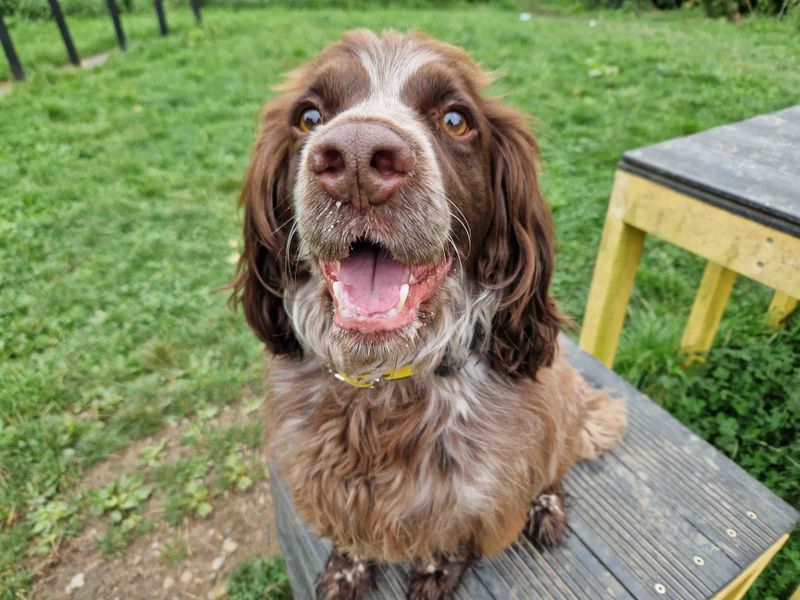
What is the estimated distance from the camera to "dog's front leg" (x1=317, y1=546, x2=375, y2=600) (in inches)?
83.5

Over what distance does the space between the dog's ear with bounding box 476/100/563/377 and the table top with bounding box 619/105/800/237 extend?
2.49 feet

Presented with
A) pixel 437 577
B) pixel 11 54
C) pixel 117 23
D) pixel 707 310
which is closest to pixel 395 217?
pixel 437 577

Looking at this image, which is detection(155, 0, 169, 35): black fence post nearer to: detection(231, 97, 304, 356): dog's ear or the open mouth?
detection(231, 97, 304, 356): dog's ear

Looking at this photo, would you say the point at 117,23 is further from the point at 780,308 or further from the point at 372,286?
the point at 780,308

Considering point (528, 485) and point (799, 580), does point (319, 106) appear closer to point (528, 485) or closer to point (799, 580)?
point (528, 485)

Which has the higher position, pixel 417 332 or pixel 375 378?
pixel 417 332

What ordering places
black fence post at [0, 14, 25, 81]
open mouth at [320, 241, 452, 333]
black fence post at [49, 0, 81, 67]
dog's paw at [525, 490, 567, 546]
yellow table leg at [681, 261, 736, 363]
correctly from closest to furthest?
open mouth at [320, 241, 452, 333]
dog's paw at [525, 490, 567, 546]
yellow table leg at [681, 261, 736, 363]
black fence post at [0, 14, 25, 81]
black fence post at [49, 0, 81, 67]

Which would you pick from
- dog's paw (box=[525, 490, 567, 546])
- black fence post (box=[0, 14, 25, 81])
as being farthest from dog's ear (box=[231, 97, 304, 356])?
black fence post (box=[0, 14, 25, 81])

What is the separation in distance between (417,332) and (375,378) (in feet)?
0.96

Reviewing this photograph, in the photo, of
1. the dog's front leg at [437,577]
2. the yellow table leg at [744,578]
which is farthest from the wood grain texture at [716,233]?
the dog's front leg at [437,577]

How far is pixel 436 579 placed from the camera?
2.05 metres

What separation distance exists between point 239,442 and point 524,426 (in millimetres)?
2101

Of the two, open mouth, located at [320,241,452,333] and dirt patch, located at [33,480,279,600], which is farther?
dirt patch, located at [33,480,279,600]

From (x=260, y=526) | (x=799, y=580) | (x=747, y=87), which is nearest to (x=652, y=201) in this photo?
(x=799, y=580)
